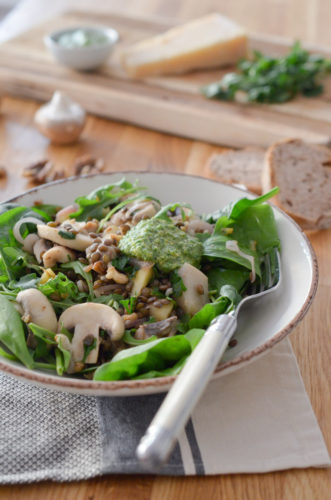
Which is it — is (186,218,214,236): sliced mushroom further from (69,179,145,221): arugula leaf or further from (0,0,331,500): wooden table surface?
(0,0,331,500): wooden table surface

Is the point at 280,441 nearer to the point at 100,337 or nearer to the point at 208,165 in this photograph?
the point at 100,337

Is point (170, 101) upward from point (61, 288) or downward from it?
downward

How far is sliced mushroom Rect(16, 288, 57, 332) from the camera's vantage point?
1973 mm

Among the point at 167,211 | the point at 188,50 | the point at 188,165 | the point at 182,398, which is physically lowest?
the point at 188,165

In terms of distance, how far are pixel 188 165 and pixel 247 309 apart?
179 cm

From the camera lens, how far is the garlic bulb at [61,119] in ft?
12.9

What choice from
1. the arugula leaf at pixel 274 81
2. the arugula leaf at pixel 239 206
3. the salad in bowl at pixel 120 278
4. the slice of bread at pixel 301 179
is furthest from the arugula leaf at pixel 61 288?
the arugula leaf at pixel 274 81

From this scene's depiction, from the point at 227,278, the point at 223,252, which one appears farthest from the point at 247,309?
the point at 223,252

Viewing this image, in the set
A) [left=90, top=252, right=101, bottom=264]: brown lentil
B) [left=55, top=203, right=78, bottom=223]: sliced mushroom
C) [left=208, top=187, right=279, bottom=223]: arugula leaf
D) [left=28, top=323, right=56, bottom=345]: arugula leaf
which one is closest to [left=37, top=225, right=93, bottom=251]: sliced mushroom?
[left=90, top=252, right=101, bottom=264]: brown lentil

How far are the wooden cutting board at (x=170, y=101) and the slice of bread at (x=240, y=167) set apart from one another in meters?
0.19

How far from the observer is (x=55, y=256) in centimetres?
225

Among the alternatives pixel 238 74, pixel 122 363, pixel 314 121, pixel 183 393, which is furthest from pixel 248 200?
pixel 238 74

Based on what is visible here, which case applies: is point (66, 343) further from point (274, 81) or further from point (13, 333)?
point (274, 81)

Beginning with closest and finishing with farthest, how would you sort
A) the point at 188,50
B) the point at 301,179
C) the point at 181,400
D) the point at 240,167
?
the point at 181,400, the point at 301,179, the point at 240,167, the point at 188,50
